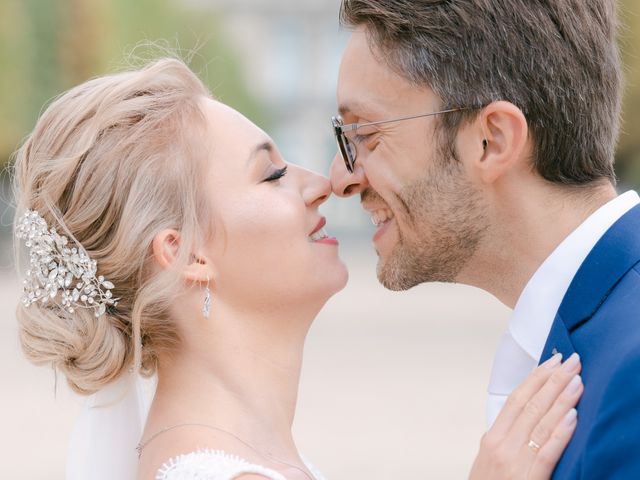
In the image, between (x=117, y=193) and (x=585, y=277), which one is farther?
(x=117, y=193)

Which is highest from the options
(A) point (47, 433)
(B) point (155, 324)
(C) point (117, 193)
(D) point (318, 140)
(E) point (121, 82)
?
(E) point (121, 82)

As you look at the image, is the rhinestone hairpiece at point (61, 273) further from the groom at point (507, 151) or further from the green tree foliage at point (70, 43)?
the green tree foliage at point (70, 43)

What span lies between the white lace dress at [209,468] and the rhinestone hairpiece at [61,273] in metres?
0.60

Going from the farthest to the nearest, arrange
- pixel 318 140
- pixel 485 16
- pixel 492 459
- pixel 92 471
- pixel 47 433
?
1. pixel 318 140
2. pixel 47 433
3. pixel 92 471
4. pixel 485 16
5. pixel 492 459

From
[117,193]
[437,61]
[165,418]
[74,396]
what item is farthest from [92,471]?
[437,61]

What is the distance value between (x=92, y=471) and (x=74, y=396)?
0.28 m

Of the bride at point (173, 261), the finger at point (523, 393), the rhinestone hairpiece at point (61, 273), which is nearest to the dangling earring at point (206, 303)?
the bride at point (173, 261)

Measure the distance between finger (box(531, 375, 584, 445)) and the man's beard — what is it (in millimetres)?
657

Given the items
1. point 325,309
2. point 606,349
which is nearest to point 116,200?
point 606,349

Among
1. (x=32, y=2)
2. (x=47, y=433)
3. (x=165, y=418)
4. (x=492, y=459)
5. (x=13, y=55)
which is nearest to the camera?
(x=492, y=459)

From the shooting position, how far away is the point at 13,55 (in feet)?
117

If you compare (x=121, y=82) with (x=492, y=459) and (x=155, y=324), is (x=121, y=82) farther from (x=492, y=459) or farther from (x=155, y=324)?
(x=492, y=459)

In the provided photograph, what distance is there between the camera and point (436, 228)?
3299 mm

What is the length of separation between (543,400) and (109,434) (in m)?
1.82
